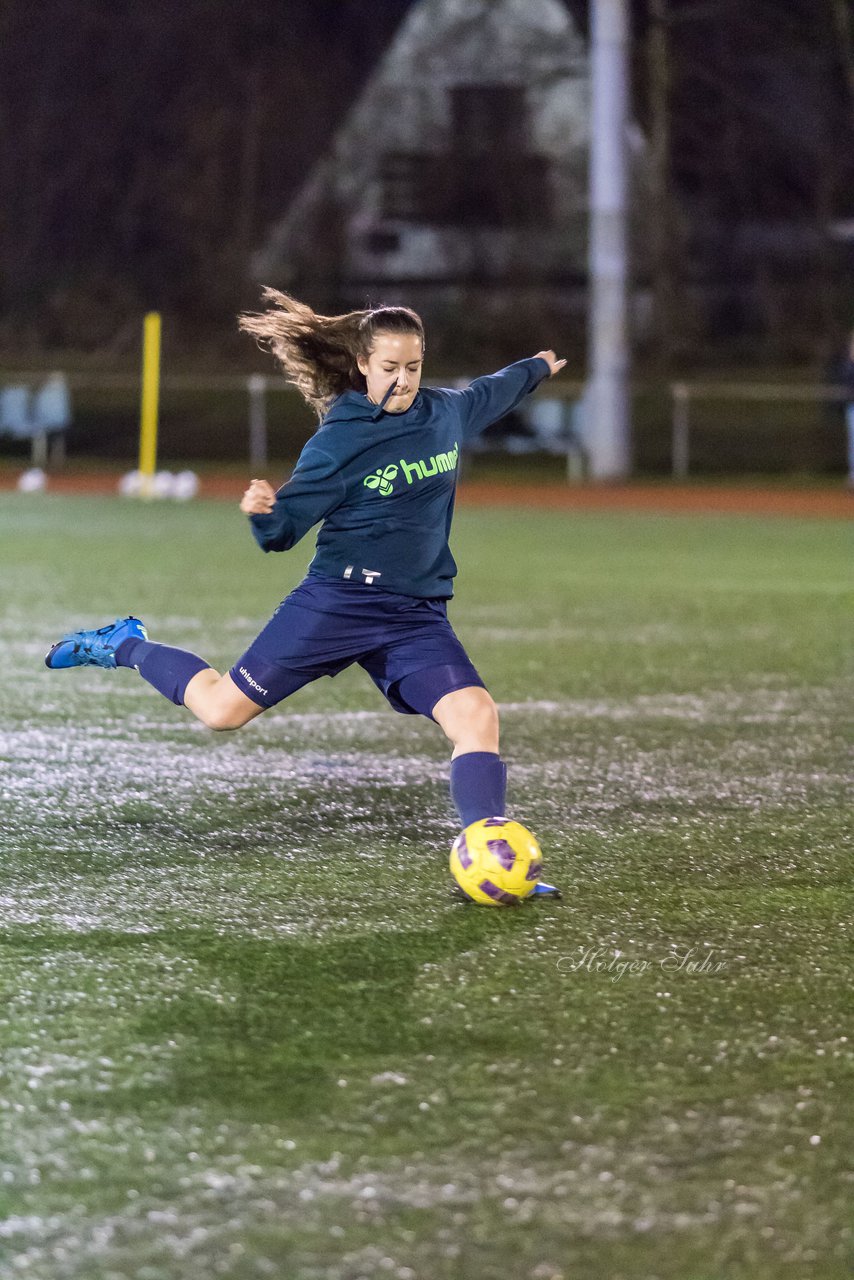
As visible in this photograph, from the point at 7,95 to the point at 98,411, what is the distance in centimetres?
873

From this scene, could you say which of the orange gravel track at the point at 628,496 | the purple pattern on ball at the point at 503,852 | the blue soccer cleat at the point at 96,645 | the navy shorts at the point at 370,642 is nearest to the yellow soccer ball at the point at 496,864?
the purple pattern on ball at the point at 503,852

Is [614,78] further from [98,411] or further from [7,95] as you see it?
[7,95]

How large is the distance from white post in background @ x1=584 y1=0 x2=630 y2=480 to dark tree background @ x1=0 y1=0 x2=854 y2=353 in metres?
11.5

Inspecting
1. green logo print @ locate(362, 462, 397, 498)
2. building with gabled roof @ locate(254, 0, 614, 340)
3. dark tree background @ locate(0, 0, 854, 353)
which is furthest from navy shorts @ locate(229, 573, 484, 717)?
building with gabled roof @ locate(254, 0, 614, 340)

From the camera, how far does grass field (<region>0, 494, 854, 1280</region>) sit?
2.72 metres

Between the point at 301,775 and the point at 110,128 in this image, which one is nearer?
the point at 301,775

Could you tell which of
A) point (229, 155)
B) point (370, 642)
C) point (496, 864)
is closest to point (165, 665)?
point (370, 642)

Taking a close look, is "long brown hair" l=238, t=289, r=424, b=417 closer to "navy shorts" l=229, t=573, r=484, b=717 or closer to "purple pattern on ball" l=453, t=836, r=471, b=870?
"navy shorts" l=229, t=573, r=484, b=717

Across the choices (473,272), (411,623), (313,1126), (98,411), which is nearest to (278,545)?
(411,623)

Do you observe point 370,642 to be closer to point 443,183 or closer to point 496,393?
point 496,393

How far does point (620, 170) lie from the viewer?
2300 centimetres

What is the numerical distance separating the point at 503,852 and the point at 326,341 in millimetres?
1508

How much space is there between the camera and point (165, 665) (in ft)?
18.3

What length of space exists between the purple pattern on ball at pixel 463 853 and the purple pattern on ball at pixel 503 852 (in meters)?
0.06
